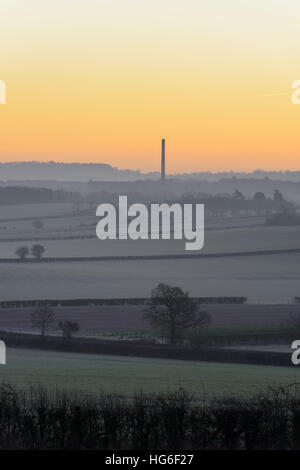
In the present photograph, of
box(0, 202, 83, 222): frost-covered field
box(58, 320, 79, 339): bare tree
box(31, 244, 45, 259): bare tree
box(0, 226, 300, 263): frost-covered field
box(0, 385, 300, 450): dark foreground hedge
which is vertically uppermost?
box(0, 202, 83, 222): frost-covered field

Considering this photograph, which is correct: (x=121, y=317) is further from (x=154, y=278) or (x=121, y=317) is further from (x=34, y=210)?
(x=34, y=210)

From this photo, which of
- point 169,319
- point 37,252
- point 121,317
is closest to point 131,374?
point 169,319

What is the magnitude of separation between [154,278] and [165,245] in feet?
64.5

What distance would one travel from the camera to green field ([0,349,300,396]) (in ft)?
66.7

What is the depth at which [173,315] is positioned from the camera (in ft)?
106

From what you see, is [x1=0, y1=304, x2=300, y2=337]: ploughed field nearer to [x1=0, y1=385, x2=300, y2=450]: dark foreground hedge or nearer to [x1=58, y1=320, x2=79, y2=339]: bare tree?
[x1=58, y1=320, x2=79, y2=339]: bare tree

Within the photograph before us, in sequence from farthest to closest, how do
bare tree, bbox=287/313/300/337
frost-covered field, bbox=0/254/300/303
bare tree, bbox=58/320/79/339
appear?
1. frost-covered field, bbox=0/254/300/303
2. bare tree, bbox=287/313/300/337
3. bare tree, bbox=58/320/79/339

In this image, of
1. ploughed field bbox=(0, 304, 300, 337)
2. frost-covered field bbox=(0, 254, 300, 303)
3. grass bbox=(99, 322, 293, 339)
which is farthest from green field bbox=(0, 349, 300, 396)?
frost-covered field bbox=(0, 254, 300, 303)

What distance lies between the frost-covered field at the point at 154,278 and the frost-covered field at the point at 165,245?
364cm

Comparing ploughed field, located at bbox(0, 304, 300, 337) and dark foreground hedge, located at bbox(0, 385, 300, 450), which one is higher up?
ploughed field, located at bbox(0, 304, 300, 337)

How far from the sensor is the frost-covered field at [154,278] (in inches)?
1868

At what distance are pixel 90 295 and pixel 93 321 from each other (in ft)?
35.4

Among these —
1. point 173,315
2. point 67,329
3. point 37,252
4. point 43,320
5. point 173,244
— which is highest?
point 173,244

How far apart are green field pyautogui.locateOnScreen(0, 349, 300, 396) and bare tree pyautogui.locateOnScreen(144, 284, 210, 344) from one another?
4887mm
